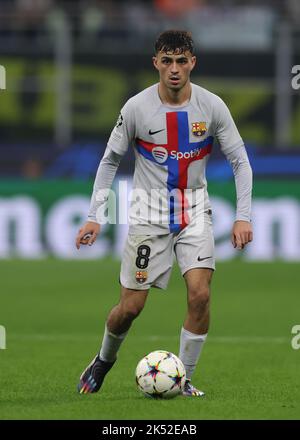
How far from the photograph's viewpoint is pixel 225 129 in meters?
7.74

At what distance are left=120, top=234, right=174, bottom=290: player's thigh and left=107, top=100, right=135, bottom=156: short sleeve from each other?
1.97 ft

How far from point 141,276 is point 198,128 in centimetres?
104

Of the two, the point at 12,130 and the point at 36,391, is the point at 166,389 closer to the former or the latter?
the point at 36,391

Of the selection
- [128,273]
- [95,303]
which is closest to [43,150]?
[95,303]

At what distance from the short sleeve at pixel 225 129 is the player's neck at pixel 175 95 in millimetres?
201

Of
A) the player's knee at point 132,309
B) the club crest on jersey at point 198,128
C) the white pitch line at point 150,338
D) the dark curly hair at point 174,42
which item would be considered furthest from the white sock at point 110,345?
the white pitch line at point 150,338

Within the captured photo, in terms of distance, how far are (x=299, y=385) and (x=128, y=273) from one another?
1.56 m

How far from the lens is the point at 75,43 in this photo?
22000 millimetres

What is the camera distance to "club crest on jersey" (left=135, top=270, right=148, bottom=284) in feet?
25.2

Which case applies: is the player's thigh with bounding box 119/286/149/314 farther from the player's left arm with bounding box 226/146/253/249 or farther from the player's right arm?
the player's left arm with bounding box 226/146/253/249

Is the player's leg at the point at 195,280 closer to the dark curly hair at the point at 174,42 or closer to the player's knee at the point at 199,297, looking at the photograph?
the player's knee at the point at 199,297

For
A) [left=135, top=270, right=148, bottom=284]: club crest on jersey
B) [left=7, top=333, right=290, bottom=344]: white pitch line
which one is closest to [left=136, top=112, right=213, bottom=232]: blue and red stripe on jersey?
[left=135, top=270, right=148, bottom=284]: club crest on jersey

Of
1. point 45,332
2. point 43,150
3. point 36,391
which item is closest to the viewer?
point 36,391

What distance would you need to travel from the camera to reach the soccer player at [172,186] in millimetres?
7637
